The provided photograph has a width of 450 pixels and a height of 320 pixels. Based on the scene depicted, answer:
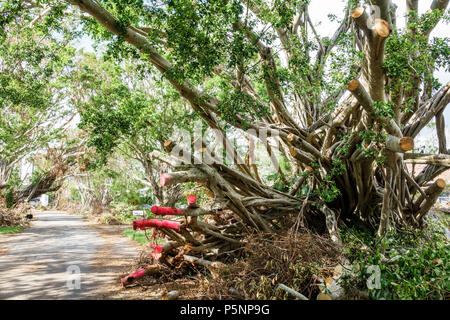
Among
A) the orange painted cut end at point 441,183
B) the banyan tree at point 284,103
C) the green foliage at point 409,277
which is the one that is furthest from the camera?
the orange painted cut end at point 441,183

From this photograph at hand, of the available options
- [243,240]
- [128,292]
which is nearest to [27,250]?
[128,292]

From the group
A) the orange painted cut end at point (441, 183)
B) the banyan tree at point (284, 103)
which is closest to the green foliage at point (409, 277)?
the banyan tree at point (284, 103)

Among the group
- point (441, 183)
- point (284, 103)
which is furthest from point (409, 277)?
point (284, 103)

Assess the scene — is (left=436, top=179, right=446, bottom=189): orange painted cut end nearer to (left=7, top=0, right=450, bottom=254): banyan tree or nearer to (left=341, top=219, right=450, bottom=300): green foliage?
(left=7, top=0, right=450, bottom=254): banyan tree

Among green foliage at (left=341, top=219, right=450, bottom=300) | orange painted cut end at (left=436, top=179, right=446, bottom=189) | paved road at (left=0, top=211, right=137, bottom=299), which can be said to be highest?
orange painted cut end at (left=436, top=179, right=446, bottom=189)

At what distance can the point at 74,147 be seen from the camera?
64.7ft

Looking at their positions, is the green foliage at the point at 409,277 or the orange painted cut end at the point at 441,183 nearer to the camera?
the green foliage at the point at 409,277

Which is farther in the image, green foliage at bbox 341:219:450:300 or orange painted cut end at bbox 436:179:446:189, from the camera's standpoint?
orange painted cut end at bbox 436:179:446:189

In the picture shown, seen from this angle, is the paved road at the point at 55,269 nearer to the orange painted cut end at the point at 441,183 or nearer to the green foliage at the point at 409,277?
the green foliage at the point at 409,277

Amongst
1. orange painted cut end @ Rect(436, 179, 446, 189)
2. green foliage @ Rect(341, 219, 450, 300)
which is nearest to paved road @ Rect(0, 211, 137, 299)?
green foliage @ Rect(341, 219, 450, 300)

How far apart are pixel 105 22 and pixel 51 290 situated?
15.2 feet

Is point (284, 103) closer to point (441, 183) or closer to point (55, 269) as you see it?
point (441, 183)
